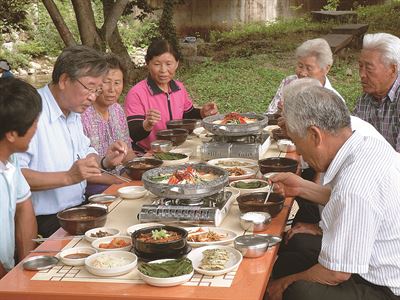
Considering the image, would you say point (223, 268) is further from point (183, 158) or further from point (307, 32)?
point (307, 32)

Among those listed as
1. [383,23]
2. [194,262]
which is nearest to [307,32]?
[383,23]

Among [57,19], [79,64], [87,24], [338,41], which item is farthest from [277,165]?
[338,41]

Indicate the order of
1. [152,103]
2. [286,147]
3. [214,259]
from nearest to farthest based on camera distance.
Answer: [214,259], [286,147], [152,103]

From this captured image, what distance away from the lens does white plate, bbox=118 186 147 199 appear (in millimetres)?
3832

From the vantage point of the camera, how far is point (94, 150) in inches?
186

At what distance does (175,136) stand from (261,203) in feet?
6.05

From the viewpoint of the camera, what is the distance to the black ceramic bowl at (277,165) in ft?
13.7

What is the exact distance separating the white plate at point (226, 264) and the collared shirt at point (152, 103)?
2992 mm

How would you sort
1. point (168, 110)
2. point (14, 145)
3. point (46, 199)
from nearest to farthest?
point (14, 145) < point (46, 199) < point (168, 110)

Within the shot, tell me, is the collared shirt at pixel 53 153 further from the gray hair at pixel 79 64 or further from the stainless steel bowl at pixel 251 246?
the stainless steel bowl at pixel 251 246

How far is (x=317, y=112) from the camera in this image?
288cm

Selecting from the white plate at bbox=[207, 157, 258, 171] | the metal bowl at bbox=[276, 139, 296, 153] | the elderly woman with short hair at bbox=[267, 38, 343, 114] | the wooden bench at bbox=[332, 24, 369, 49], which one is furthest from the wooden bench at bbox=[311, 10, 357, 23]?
the white plate at bbox=[207, 157, 258, 171]

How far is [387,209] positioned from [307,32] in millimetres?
13277

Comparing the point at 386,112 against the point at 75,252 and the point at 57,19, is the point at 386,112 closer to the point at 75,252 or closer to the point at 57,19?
the point at 75,252
